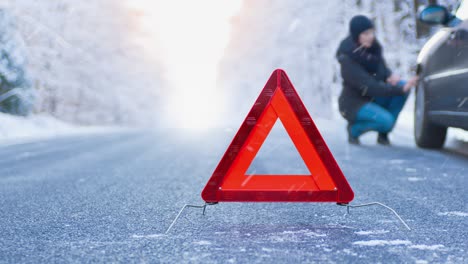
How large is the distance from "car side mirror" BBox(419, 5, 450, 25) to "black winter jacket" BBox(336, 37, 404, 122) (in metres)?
1.96

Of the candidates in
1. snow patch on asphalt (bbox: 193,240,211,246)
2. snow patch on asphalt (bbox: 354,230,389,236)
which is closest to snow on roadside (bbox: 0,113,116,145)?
snow patch on asphalt (bbox: 193,240,211,246)

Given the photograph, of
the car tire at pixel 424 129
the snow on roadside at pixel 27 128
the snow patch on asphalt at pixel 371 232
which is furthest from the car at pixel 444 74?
the snow on roadside at pixel 27 128

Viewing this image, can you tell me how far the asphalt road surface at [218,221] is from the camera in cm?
273

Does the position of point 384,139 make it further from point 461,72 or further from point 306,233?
point 306,233

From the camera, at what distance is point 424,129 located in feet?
25.5

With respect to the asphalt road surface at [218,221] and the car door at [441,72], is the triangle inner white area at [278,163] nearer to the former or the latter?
the asphalt road surface at [218,221]

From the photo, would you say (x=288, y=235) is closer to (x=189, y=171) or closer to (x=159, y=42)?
(x=189, y=171)

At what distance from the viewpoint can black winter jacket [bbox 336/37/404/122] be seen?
8.19m

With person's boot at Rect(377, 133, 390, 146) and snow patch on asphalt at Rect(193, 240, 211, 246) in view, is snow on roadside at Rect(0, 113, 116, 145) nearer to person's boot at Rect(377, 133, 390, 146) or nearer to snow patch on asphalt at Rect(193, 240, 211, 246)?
person's boot at Rect(377, 133, 390, 146)

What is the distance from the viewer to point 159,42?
178 feet

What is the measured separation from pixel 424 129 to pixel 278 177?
5075 millimetres

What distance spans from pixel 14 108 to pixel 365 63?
1660 cm

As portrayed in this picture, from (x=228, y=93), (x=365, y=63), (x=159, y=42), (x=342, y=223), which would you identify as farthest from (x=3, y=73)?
(x=228, y=93)

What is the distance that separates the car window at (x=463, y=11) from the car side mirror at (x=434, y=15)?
0.43 feet
